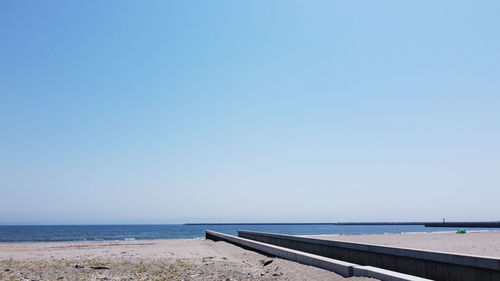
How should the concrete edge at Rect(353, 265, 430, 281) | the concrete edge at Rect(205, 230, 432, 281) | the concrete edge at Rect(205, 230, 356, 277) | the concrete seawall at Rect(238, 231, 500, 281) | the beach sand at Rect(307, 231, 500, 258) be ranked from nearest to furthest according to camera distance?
1. the concrete edge at Rect(353, 265, 430, 281)
2. the concrete edge at Rect(205, 230, 432, 281)
3. the concrete seawall at Rect(238, 231, 500, 281)
4. the concrete edge at Rect(205, 230, 356, 277)
5. the beach sand at Rect(307, 231, 500, 258)

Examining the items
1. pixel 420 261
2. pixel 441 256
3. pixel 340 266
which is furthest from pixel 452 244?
pixel 340 266

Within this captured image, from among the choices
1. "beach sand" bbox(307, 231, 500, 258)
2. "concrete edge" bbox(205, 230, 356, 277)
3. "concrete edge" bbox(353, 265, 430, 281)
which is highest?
"concrete edge" bbox(353, 265, 430, 281)

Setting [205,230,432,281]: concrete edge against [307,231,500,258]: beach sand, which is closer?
[205,230,432,281]: concrete edge

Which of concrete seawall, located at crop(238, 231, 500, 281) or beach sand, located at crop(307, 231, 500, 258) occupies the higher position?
concrete seawall, located at crop(238, 231, 500, 281)

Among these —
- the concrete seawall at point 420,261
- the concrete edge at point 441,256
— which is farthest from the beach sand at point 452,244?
the concrete edge at point 441,256

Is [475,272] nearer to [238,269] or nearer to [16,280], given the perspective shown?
[238,269]

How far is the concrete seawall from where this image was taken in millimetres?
7801

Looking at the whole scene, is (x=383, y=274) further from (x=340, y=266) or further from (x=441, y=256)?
(x=441, y=256)

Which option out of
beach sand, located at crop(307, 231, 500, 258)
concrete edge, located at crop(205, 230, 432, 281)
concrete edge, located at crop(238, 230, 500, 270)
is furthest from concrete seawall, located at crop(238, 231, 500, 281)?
beach sand, located at crop(307, 231, 500, 258)

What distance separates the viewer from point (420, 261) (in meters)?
9.73

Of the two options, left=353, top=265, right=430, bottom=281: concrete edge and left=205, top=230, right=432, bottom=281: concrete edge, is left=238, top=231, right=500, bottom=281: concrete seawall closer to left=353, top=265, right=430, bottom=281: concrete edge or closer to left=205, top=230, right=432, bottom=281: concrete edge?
left=205, top=230, right=432, bottom=281: concrete edge

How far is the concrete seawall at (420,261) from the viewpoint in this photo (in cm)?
780

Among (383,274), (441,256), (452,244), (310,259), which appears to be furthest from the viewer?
(452,244)

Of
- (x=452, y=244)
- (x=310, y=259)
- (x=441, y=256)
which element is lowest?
(x=452, y=244)
